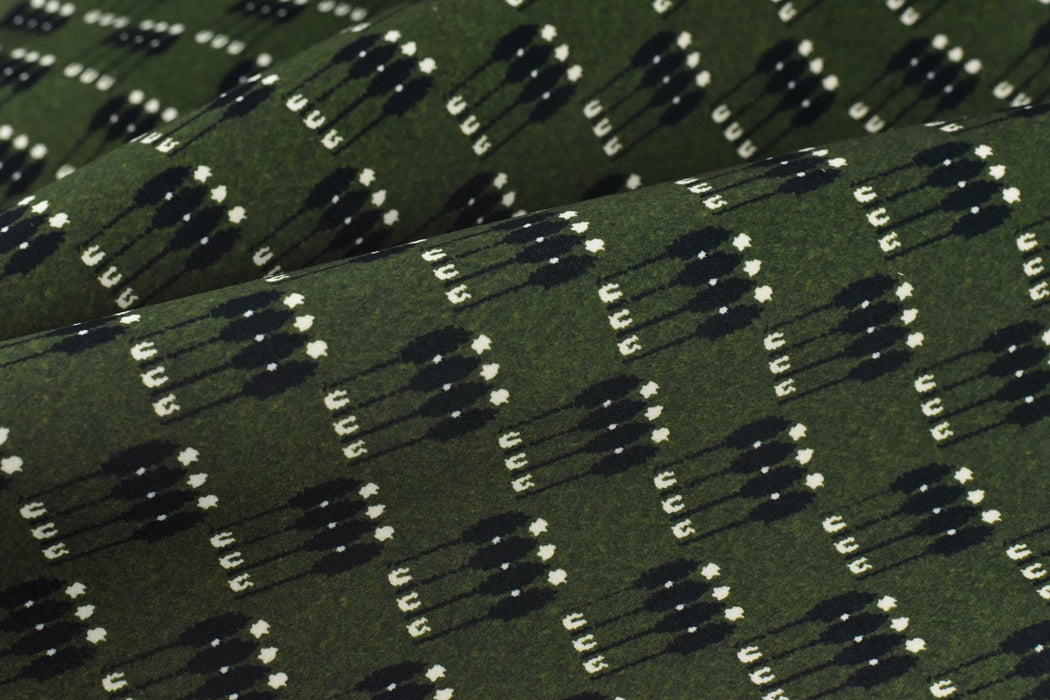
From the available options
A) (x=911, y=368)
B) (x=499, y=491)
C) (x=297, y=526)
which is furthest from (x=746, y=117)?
(x=297, y=526)

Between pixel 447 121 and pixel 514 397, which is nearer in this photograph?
pixel 514 397

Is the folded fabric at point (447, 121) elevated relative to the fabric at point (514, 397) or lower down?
elevated

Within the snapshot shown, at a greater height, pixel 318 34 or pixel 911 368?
pixel 318 34

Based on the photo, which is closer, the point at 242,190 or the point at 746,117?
the point at 242,190

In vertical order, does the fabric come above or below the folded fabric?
below

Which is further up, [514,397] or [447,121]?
[447,121]

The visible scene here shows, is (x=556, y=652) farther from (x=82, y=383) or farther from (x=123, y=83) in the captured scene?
(x=123, y=83)

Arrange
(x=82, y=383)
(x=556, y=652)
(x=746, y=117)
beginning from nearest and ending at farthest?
1. (x=82, y=383)
2. (x=556, y=652)
3. (x=746, y=117)

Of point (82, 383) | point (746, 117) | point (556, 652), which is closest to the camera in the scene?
point (82, 383)
